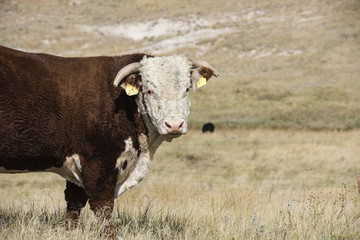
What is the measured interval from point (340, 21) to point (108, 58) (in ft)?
226

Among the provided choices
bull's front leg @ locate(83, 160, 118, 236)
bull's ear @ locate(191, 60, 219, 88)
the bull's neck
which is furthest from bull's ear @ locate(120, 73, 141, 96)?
bull's front leg @ locate(83, 160, 118, 236)

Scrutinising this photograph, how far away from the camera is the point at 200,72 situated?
7047mm

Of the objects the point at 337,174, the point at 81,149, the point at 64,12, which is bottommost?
the point at 337,174

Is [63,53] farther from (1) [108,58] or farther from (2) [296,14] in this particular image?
Result: (1) [108,58]

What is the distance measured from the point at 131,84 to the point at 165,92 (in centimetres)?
47

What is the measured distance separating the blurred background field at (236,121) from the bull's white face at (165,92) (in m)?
1.33

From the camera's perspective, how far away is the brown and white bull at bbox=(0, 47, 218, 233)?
618 cm

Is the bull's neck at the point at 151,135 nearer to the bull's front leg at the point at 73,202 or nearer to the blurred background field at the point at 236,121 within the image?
the blurred background field at the point at 236,121

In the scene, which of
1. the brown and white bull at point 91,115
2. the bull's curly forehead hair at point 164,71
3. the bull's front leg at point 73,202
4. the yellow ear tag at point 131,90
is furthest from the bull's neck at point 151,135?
the bull's front leg at point 73,202

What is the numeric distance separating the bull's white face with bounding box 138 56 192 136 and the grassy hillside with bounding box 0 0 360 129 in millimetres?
27113

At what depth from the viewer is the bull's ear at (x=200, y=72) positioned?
690 cm

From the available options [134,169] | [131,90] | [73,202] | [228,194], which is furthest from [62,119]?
[228,194]

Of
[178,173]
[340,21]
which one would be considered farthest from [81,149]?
[340,21]

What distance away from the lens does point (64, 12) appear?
88.1 metres
